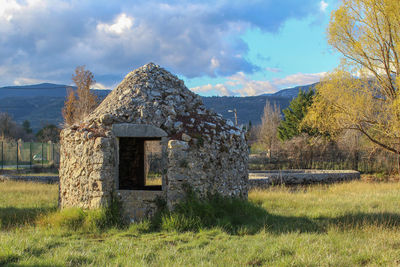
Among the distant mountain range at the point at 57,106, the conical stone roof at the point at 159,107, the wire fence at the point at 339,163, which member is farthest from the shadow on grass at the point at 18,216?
the distant mountain range at the point at 57,106

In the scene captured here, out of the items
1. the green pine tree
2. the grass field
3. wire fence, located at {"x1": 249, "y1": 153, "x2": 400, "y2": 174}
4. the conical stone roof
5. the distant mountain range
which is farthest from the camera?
the distant mountain range

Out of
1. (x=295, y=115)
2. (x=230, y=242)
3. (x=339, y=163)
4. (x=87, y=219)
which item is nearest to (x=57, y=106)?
(x=295, y=115)

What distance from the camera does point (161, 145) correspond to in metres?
6.95

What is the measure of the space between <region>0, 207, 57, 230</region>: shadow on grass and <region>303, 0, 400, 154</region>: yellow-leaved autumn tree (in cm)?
1297

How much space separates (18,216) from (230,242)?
5.27 metres

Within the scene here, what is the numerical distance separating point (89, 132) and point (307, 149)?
18.3 meters

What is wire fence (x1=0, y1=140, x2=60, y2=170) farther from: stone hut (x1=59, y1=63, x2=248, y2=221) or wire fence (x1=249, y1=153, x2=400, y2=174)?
stone hut (x1=59, y1=63, x2=248, y2=221)

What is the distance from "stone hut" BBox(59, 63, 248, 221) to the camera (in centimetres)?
689

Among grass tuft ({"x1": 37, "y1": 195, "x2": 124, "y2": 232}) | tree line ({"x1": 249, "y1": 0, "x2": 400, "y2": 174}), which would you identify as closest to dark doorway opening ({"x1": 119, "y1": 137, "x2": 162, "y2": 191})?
grass tuft ({"x1": 37, "y1": 195, "x2": 124, "y2": 232})

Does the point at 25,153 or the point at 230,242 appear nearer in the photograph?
the point at 230,242

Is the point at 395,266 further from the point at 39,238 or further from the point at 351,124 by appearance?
the point at 351,124

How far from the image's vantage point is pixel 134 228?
6348 millimetres

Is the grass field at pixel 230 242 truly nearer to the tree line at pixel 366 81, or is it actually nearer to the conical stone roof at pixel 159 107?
the conical stone roof at pixel 159 107

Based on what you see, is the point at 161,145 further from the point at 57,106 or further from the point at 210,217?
the point at 57,106
